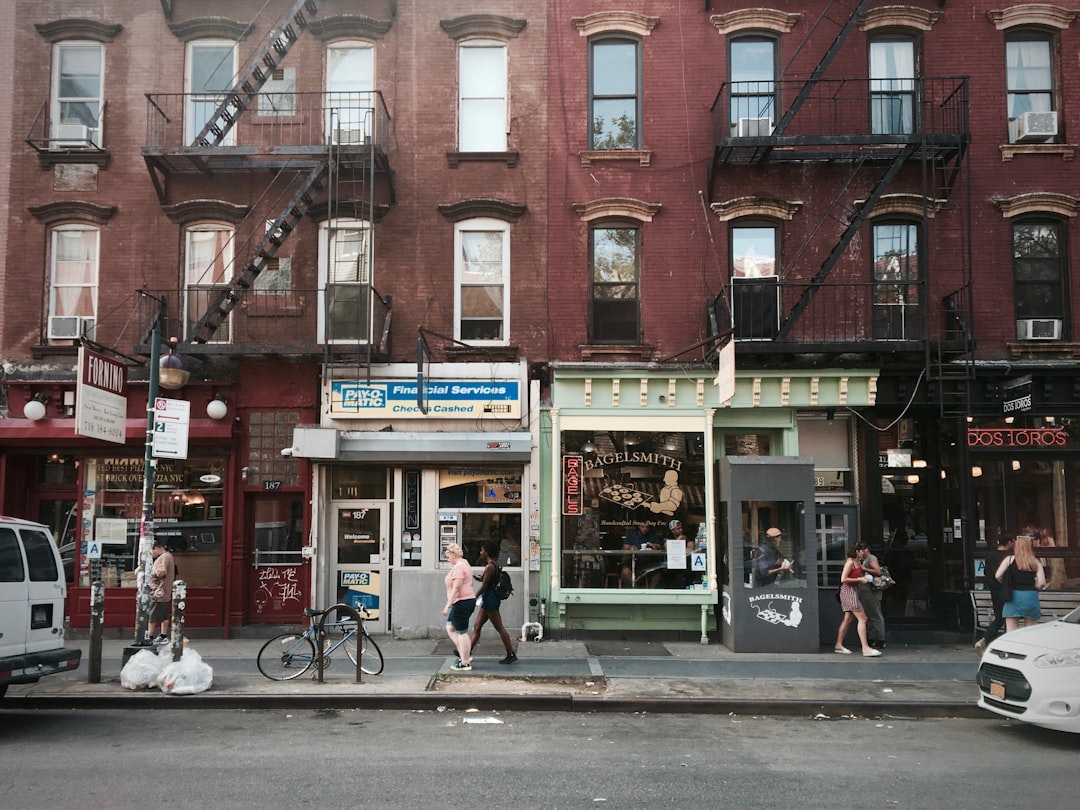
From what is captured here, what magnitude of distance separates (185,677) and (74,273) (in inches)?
333

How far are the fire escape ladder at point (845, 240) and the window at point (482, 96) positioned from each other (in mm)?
5852

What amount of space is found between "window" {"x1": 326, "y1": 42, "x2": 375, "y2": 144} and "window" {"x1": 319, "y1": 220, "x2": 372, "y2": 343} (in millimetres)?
1523

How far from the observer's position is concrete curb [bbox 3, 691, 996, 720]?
10000 mm

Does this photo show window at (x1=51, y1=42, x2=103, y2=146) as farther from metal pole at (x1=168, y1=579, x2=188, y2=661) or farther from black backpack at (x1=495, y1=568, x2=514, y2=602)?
black backpack at (x1=495, y1=568, x2=514, y2=602)

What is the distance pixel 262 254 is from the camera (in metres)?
14.3

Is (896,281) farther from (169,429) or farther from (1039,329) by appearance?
(169,429)

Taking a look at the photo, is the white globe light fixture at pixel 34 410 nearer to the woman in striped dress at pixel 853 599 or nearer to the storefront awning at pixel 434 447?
the storefront awning at pixel 434 447

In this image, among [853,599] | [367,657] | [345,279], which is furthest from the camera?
[345,279]

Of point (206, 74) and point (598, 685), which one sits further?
point (206, 74)

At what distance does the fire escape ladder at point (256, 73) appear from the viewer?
14219mm

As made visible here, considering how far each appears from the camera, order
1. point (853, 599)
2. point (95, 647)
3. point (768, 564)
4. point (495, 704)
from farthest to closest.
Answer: point (768, 564) < point (853, 599) < point (95, 647) < point (495, 704)

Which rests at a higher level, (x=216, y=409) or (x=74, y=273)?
(x=74, y=273)

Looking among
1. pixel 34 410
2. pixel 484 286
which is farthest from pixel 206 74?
pixel 34 410

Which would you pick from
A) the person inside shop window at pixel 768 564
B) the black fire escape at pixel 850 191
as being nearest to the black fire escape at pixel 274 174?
the black fire escape at pixel 850 191
